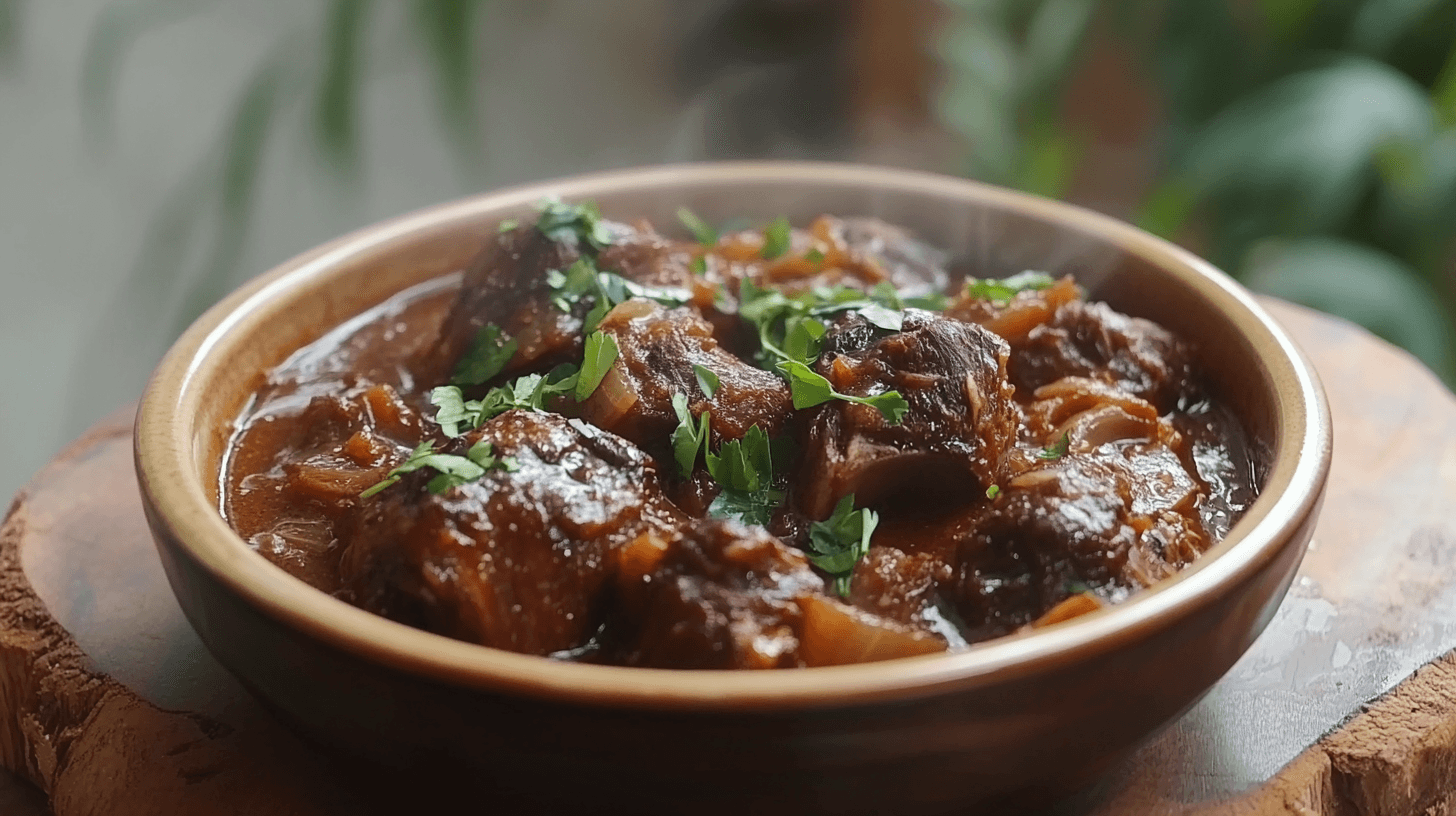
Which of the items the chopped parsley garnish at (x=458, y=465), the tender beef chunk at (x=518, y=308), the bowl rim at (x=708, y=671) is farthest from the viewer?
the tender beef chunk at (x=518, y=308)

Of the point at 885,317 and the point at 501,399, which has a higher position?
the point at 885,317

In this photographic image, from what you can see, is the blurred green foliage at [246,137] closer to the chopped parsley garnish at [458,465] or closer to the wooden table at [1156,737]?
the wooden table at [1156,737]

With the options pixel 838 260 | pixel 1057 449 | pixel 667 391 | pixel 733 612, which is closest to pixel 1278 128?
pixel 838 260

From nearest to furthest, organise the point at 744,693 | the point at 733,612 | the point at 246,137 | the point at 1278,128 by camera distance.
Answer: the point at 744,693
the point at 733,612
the point at 1278,128
the point at 246,137

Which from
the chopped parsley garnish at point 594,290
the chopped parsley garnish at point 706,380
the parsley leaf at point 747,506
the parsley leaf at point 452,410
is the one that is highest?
the chopped parsley garnish at point 706,380

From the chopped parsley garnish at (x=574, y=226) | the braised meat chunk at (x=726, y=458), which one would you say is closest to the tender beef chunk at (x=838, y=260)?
the braised meat chunk at (x=726, y=458)

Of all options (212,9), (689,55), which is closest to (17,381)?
(212,9)

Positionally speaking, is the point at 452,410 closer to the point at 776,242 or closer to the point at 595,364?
the point at 595,364
